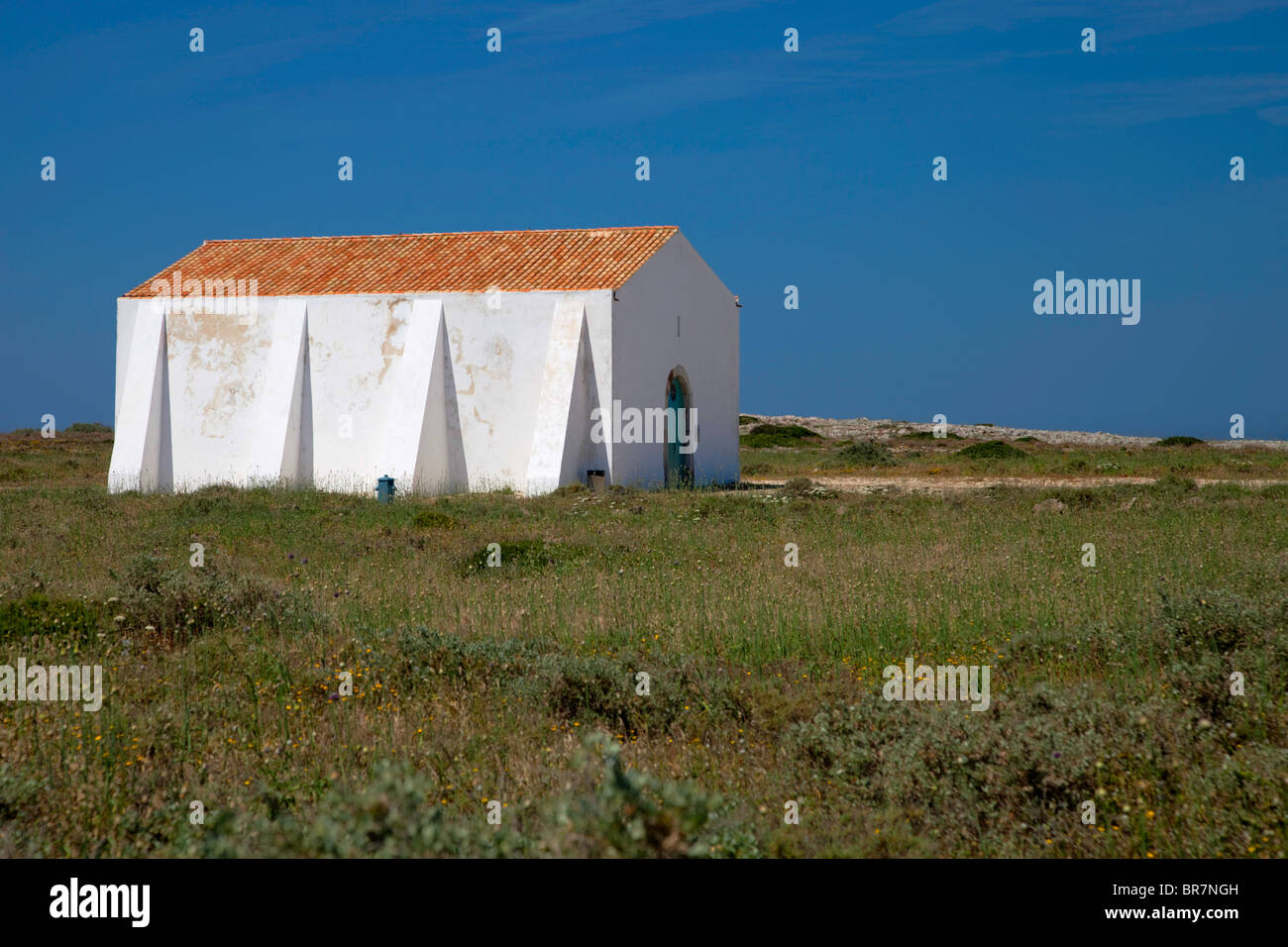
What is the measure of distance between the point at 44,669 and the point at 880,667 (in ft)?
17.1

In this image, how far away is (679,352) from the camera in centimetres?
2336

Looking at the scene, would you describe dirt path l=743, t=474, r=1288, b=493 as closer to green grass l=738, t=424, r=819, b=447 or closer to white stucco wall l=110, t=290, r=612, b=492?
white stucco wall l=110, t=290, r=612, b=492

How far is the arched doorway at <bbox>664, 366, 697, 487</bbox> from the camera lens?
23.0m

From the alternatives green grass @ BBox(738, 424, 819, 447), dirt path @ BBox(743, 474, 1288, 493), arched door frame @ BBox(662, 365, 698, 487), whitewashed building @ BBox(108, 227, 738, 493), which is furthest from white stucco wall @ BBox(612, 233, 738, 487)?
green grass @ BBox(738, 424, 819, 447)

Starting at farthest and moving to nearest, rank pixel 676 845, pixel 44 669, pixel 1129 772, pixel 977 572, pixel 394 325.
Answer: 1. pixel 394 325
2. pixel 977 572
3. pixel 44 669
4. pixel 1129 772
5. pixel 676 845

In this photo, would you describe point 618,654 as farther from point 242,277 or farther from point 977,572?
point 242,277

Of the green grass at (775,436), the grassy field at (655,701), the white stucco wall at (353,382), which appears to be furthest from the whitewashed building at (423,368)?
the green grass at (775,436)

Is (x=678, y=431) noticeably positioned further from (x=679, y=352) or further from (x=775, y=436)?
(x=775, y=436)

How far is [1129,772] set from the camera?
A: 176 inches

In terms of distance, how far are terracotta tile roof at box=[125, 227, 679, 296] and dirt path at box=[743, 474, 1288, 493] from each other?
675cm

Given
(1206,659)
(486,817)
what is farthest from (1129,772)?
(486,817)

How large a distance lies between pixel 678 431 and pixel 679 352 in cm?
180

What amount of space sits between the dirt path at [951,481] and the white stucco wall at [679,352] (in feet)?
6.17

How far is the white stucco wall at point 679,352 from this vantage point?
20969 mm
